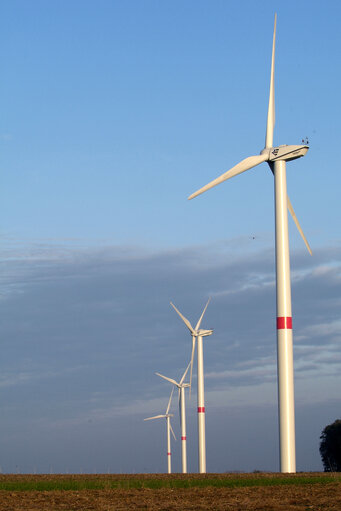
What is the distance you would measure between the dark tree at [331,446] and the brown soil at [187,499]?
82220 millimetres

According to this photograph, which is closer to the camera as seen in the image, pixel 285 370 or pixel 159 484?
pixel 159 484

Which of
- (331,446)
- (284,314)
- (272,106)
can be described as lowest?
(331,446)

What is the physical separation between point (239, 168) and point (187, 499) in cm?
2835

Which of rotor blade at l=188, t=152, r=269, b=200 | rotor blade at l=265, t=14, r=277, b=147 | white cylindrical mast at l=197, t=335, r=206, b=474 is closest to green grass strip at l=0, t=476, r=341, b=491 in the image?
rotor blade at l=188, t=152, r=269, b=200

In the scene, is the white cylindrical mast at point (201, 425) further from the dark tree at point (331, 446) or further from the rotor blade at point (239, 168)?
the rotor blade at point (239, 168)

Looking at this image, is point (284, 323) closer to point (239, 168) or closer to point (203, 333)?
point (239, 168)

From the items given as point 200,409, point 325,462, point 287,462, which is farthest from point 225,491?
point 325,462

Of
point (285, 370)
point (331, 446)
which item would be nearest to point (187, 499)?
point (285, 370)

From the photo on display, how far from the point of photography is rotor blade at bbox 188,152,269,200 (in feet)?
173

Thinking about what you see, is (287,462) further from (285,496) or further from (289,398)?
(285,496)

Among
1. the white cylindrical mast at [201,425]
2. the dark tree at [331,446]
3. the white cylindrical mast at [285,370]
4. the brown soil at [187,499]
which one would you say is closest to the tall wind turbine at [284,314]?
the white cylindrical mast at [285,370]

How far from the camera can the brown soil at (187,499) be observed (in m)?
27.5

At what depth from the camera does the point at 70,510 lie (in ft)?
90.1

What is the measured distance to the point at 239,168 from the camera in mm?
53969
